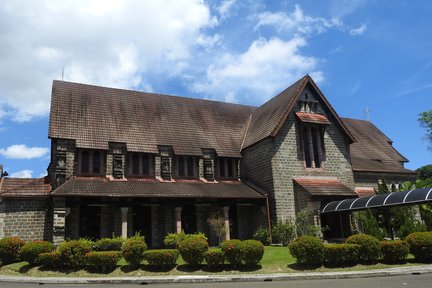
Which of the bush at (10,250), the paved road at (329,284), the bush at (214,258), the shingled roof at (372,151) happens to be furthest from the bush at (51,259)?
the shingled roof at (372,151)

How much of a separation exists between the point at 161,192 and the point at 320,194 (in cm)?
1021

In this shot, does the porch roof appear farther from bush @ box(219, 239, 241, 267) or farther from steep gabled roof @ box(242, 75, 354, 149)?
bush @ box(219, 239, 241, 267)

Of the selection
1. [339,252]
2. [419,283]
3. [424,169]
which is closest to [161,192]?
[339,252]

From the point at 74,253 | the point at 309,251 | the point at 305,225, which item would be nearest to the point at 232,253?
the point at 309,251

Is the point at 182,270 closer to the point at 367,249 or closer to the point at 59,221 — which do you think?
the point at 367,249

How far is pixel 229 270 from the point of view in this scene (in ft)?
54.5

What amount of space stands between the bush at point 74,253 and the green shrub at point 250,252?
701cm

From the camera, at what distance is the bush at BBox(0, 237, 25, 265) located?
1869cm

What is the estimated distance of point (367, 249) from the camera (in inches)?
688

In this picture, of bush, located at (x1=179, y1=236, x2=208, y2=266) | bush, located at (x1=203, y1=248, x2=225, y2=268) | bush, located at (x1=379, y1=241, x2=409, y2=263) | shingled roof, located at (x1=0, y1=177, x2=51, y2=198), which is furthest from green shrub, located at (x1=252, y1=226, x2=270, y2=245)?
shingled roof, located at (x1=0, y1=177, x2=51, y2=198)

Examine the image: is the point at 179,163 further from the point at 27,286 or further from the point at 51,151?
the point at 27,286

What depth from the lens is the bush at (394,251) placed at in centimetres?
1753

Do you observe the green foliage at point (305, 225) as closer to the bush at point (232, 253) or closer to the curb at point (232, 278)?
the curb at point (232, 278)

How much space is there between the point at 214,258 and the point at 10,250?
10198 millimetres
